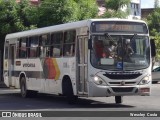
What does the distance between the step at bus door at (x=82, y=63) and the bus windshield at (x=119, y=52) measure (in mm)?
444

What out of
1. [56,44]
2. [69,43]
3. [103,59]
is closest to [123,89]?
[103,59]

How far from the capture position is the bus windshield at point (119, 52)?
729 inches

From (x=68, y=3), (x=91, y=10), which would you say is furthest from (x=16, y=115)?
(x=91, y=10)

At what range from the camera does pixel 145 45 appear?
19078 mm

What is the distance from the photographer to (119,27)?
18.9m

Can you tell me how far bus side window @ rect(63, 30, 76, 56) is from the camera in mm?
19812

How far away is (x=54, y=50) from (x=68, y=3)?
13687 mm

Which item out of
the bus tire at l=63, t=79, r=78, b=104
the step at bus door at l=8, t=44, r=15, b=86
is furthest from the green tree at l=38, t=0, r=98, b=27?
the bus tire at l=63, t=79, r=78, b=104

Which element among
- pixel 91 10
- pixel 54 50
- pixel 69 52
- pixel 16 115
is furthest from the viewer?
pixel 91 10

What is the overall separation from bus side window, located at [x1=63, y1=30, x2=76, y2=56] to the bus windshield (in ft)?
4.59

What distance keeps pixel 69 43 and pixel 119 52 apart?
2.26 m

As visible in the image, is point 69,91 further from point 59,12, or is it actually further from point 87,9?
point 87,9

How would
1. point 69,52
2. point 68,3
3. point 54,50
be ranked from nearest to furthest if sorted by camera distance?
point 69,52 → point 54,50 → point 68,3

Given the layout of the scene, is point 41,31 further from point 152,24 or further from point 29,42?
point 152,24
